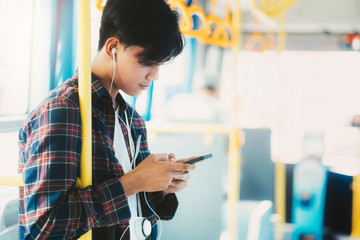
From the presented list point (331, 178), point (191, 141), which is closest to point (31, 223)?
point (191, 141)

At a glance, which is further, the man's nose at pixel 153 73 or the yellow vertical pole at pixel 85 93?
the man's nose at pixel 153 73

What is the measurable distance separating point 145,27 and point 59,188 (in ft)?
1.35

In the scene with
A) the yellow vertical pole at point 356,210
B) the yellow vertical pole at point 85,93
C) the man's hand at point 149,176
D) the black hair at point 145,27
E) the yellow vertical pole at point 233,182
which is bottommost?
the yellow vertical pole at point 356,210

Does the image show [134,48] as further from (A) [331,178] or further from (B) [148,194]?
(A) [331,178]

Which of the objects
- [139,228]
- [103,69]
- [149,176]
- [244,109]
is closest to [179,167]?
[149,176]

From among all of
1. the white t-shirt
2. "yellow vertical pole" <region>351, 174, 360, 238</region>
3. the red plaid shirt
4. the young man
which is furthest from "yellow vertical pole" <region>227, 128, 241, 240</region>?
"yellow vertical pole" <region>351, 174, 360, 238</region>

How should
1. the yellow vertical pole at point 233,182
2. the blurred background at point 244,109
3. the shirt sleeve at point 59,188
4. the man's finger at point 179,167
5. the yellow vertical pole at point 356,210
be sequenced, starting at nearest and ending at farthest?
the shirt sleeve at point 59,188
the man's finger at point 179,167
the blurred background at point 244,109
the yellow vertical pole at point 233,182
the yellow vertical pole at point 356,210

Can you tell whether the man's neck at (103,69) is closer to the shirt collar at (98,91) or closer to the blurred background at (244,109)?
the shirt collar at (98,91)

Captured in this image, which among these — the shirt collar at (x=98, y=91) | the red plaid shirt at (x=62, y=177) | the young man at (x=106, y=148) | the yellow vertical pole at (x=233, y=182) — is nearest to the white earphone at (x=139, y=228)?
the young man at (x=106, y=148)

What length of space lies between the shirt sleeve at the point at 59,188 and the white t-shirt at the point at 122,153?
0.14 m

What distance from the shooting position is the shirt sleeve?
724mm

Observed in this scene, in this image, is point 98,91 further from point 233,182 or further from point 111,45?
point 233,182

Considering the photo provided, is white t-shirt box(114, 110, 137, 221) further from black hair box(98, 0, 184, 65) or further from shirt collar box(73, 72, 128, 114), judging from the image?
black hair box(98, 0, 184, 65)

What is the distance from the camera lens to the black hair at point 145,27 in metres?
0.87
